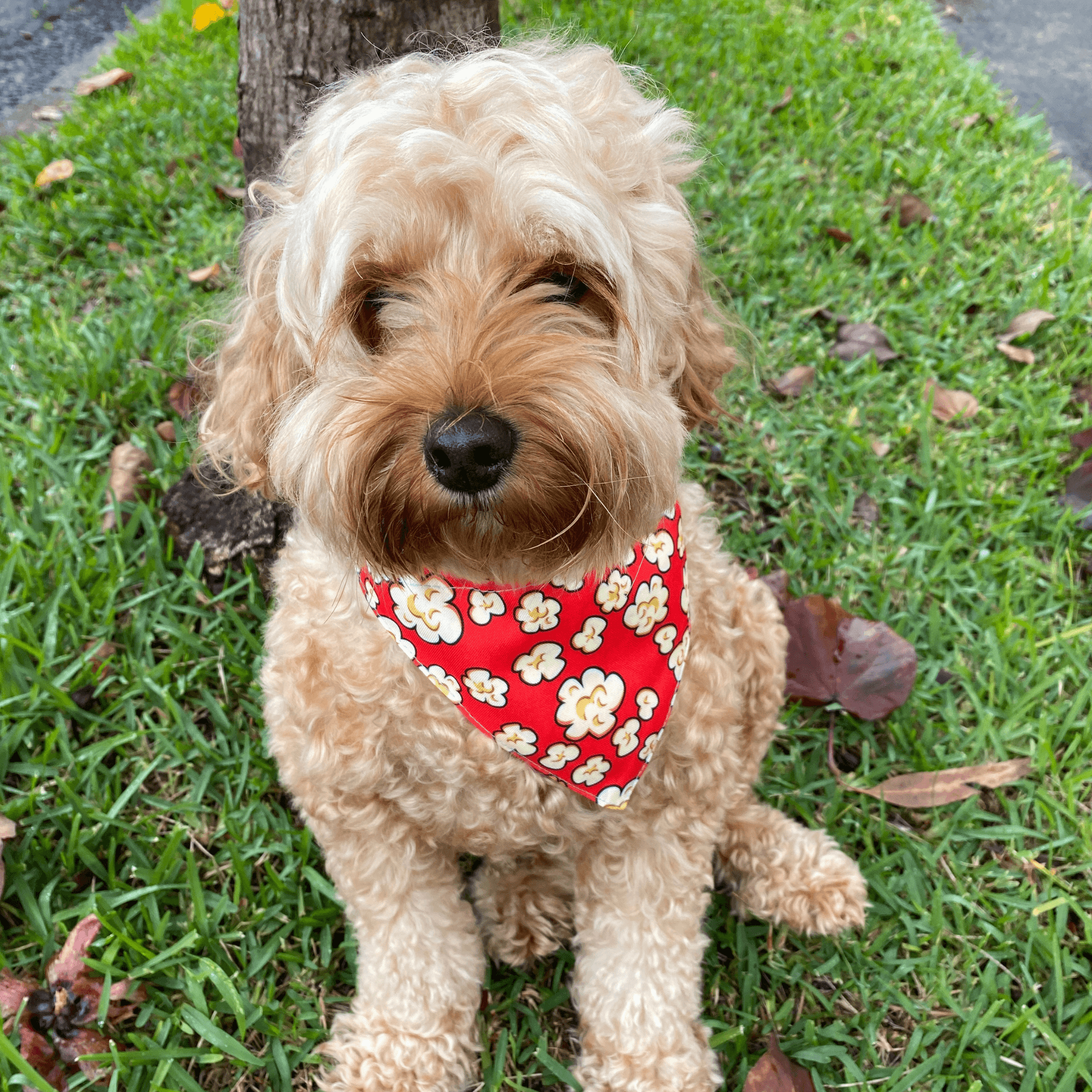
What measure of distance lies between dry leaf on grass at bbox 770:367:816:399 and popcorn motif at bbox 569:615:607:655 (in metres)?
1.97

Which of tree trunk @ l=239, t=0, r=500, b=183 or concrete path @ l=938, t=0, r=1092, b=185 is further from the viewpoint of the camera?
concrete path @ l=938, t=0, r=1092, b=185

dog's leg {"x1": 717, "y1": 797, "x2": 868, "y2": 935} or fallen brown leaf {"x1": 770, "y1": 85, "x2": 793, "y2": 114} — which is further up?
fallen brown leaf {"x1": 770, "y1": 85, "x2": 793, "y2": 114}

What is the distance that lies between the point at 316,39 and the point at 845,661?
2370mm

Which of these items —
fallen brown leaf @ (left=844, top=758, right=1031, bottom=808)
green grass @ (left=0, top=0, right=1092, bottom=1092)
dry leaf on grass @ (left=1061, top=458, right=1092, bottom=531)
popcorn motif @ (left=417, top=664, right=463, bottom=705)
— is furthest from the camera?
dry leaf on grass @ (left=1061, top=458, right=1092, bottom=531)

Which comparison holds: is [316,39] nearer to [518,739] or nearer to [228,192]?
[228,192]

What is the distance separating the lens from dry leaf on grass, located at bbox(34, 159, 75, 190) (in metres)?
4.04

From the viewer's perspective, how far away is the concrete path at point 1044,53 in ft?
18.1

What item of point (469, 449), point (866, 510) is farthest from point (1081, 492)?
point (469, 449)

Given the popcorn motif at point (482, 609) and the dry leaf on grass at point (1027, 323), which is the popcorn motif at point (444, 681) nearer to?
the popcorn motif at point (482, 609)

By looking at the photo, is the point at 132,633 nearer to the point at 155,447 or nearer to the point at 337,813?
the point at 155,447

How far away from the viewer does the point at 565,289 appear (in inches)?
64.0

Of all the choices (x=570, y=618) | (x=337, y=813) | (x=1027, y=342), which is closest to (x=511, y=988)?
(x=337, y=813)

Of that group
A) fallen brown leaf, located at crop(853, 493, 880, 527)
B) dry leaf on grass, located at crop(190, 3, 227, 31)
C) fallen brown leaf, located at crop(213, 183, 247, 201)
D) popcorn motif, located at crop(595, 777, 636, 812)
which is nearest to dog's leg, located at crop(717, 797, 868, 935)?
popcorn motif, located at crop(595, 777, 636, 812)

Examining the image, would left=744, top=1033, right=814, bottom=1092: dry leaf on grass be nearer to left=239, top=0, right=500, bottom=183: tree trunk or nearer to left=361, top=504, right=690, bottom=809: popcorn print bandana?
left=361, top=504, right=690, bottom=809: popcorn print bandana
